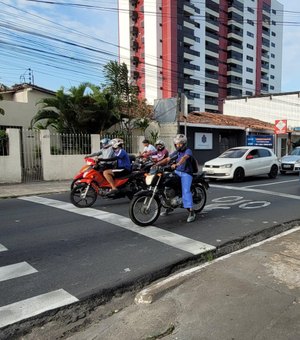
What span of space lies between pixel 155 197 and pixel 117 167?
2.17m

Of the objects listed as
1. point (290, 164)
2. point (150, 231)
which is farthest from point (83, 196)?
point (290, 164)

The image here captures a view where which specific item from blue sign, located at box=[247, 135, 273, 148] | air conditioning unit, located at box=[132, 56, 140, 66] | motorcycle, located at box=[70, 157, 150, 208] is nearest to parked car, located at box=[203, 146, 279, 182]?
motorcycle, located at box=[70, 157, 150, 208]

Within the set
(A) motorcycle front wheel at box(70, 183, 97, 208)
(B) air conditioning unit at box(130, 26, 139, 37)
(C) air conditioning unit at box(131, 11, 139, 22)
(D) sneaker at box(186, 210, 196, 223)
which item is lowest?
(D) sneaker at box(186, 210, 196, 223)

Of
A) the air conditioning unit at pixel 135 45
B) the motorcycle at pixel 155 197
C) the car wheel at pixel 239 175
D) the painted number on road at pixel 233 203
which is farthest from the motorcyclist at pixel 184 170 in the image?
the air conditioning unit at pixel 135 45

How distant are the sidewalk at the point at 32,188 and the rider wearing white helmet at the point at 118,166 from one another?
4118mm

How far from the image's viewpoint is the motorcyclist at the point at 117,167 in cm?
852

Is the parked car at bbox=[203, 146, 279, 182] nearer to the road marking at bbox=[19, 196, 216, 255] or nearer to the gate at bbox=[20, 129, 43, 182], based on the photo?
the gate at bbox=[20, 129, 43, 182]

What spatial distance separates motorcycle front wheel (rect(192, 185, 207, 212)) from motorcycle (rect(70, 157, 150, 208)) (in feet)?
5.97

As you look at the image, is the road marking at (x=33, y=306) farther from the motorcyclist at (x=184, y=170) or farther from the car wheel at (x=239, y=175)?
the car wheel at (x=239, y=175)

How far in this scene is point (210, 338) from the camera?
9.61 ft

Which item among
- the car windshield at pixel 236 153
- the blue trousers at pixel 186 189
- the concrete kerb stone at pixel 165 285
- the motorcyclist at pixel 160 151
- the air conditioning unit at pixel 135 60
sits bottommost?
the concrete kerb stone at pixel 165 285

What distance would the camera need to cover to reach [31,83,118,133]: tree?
16203 millimetres

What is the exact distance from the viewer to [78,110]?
639 inches

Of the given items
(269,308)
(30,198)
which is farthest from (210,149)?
(269,308)
